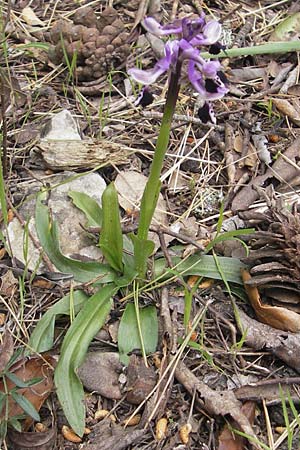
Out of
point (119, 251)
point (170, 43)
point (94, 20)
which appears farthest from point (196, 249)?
point (94, 20)

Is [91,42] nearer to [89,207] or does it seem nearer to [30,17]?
[30,17]

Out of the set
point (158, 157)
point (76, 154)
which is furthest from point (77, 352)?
point (76, 154)

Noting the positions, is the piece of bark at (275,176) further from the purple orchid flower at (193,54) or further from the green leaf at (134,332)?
the purple orchid flower at (193,54)

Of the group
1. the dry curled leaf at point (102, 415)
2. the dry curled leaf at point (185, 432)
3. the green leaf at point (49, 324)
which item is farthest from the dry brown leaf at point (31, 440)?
the dry curled leaf at point (185, 432)

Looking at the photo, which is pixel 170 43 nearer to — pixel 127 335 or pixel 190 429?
pixel 127 335

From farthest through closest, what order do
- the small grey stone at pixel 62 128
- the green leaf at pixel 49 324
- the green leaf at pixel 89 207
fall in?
the small grey stone at pixel 62 128, the green leaf at pixel 89 207, the green leaf at pixel 49 324

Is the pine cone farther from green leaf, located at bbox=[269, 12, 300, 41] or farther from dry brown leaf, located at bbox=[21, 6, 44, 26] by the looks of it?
green leaf, located at bbox=[269, 12, 300, 41]
